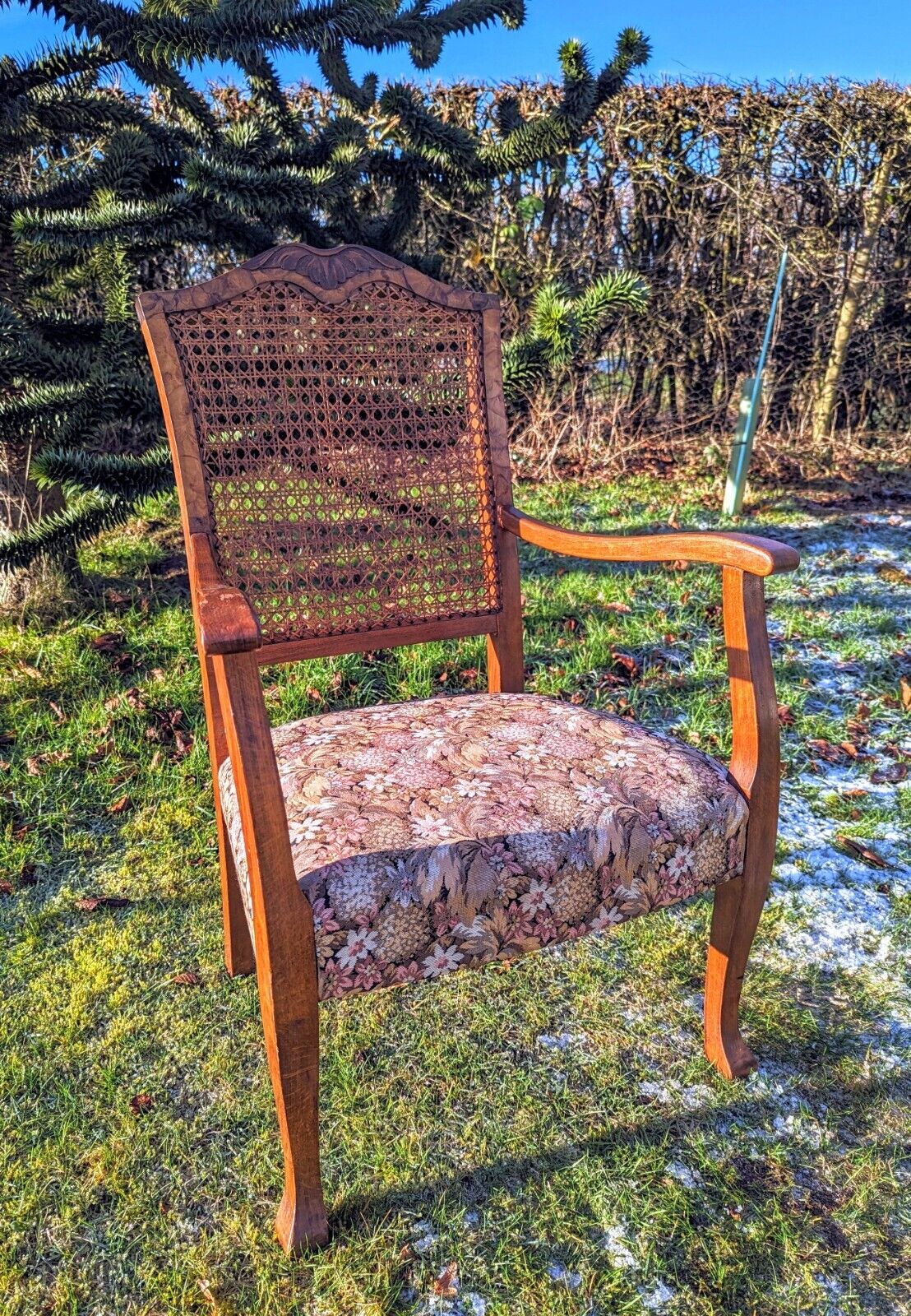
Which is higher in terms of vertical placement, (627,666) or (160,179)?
(160,179)

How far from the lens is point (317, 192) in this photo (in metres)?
2.85

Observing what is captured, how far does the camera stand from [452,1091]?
5.27ft

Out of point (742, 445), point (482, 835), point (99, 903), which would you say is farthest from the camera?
point (742, 445)

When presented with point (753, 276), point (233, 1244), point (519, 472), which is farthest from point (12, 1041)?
point (753, 276)

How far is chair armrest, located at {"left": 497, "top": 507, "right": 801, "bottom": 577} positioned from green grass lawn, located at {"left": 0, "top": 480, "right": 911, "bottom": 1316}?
1.00m

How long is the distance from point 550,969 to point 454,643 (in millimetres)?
1610

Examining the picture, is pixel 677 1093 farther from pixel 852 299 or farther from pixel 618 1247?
pixel 852 299

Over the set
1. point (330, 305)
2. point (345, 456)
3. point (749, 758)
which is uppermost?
point (330, 305)

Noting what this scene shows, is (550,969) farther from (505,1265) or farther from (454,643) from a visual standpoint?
(454,643)

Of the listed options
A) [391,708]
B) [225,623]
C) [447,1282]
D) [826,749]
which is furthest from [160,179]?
[447,1282]

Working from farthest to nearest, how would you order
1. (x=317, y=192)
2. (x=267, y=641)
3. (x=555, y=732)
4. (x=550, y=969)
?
(x=317, y=192)
(x=550, y=969)
(x=267, y=641)
(x=555, y=732)

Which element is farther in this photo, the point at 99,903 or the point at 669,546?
the point at 99,903

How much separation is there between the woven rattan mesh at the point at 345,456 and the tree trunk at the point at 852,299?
5.20 m

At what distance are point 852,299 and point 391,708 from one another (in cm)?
580
